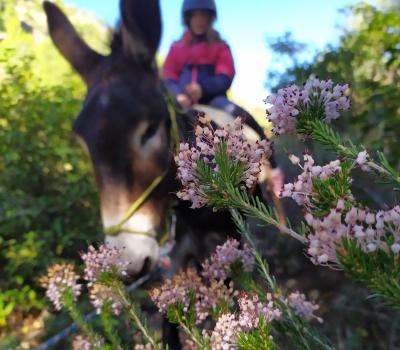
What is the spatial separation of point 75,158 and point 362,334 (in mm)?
3287

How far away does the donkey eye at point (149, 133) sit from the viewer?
101 inches

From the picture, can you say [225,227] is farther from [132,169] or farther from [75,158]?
[75,158]

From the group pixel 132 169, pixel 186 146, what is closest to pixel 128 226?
pixel 132 169

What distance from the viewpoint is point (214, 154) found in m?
0.81

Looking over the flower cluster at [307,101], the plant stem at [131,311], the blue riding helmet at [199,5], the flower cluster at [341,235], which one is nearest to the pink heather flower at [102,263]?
the plant stem at [131,311]

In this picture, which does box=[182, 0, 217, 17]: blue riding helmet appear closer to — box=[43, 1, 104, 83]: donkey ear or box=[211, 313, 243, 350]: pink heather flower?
box=[43, 1, 104, 83]: donkey ear

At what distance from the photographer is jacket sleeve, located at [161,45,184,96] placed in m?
3.76

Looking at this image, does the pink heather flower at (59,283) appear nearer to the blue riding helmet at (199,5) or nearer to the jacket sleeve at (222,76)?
the jacket sleeve at (222,76)

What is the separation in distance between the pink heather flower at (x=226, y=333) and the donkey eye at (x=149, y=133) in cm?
171

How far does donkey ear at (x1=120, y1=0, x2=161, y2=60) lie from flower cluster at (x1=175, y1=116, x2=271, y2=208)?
2.15m

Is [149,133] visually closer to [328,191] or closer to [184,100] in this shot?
[184,100]

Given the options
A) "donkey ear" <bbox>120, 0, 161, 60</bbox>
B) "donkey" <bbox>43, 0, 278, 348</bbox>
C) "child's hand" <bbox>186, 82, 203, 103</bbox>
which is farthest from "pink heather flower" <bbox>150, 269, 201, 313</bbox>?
"child's hand" <bbox>186, 82, 203, 103</bbox>

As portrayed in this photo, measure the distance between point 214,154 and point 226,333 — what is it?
0.35 meters

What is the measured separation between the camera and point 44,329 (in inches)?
160
